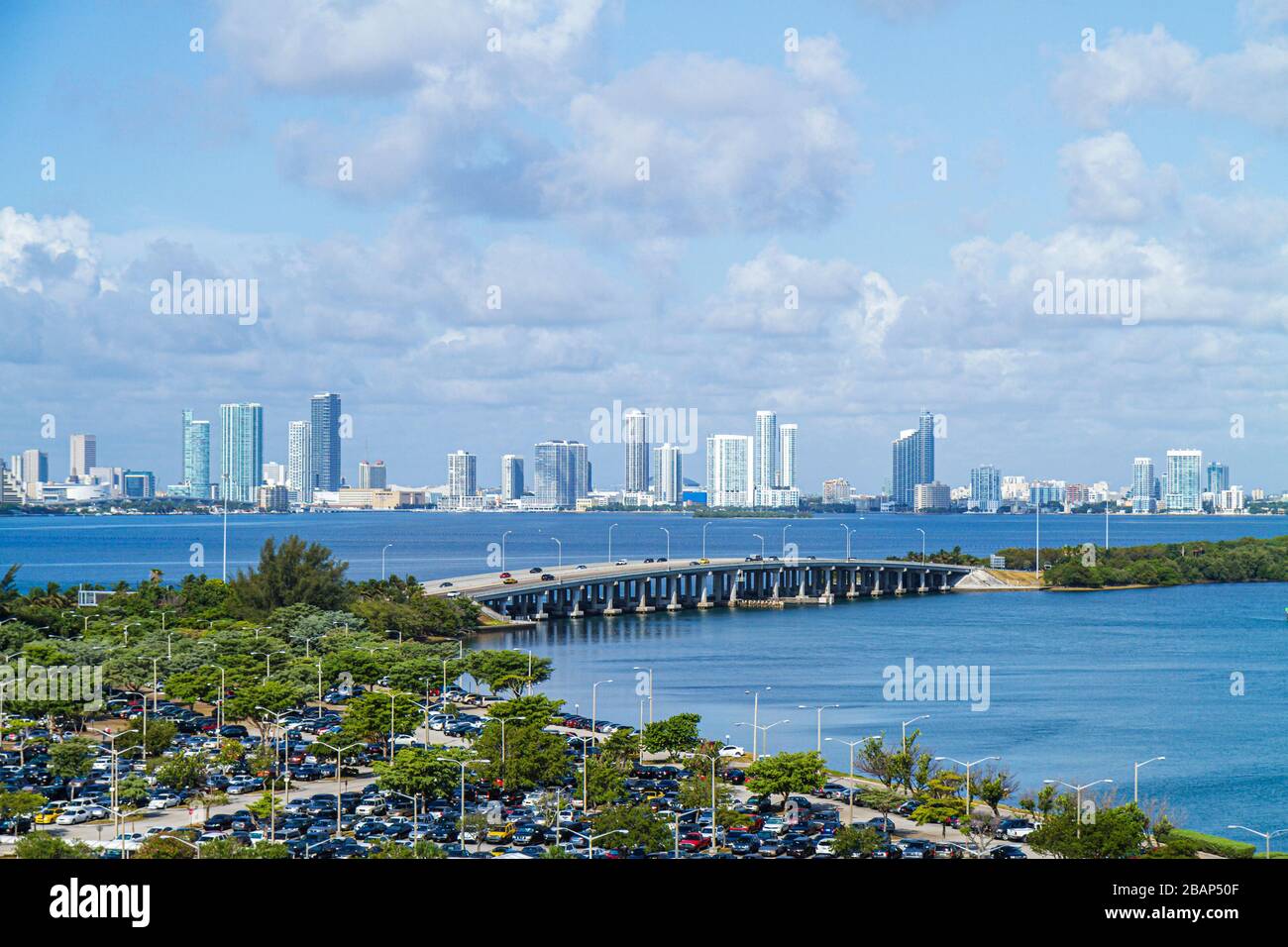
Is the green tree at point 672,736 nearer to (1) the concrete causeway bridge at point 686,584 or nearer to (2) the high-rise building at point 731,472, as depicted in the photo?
(1) the concrete causeway bridge at point 686,584

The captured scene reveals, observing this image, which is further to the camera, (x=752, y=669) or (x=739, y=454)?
(x=739, y=454)

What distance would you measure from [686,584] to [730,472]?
80.4 meters

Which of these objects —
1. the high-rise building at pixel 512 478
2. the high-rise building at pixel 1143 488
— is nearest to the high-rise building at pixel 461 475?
the high-rise building at pixel 512 478

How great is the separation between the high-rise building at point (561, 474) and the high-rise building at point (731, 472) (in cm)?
2257

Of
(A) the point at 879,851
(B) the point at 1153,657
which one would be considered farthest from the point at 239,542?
(A) the point at 879,851

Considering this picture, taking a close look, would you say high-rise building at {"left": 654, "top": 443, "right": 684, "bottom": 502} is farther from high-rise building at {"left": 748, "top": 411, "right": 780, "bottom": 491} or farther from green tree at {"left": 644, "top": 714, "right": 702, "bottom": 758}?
green tree at {"left": 644, "top": 714, "right": 702, "bottom": 758}

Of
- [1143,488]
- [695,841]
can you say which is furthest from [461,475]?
[695,841]

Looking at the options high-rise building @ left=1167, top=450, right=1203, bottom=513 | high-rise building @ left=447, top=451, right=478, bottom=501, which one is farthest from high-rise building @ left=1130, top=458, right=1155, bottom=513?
high-rise building @ left=447, top=451, right=478, bottom=501

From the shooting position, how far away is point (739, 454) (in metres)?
138

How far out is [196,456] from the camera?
145m

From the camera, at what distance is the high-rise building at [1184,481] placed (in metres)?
132

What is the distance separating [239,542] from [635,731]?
8299 cm
